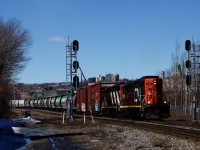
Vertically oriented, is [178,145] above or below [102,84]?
below

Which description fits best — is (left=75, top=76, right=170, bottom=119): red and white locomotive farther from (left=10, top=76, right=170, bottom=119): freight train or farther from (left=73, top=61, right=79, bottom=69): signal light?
(left=73, top=61, right=79, bottom=69): signal light

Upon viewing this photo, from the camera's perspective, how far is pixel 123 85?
42.3m

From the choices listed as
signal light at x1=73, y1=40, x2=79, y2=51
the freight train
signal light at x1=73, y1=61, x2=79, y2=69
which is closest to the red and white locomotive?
the freight train

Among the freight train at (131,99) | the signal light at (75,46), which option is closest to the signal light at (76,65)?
the signal light at (75,46)

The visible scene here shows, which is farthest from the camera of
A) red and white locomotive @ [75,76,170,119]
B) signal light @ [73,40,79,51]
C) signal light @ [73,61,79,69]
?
signal light @ [73,61,79,69]

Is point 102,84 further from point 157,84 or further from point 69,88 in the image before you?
point 157,84

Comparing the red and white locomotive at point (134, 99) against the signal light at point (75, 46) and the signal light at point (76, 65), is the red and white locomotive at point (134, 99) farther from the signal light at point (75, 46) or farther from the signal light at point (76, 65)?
the signal light at point (75, 46)

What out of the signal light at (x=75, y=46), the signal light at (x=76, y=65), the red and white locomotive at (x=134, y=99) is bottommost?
the red and white locomotive at (x=134, y=99)

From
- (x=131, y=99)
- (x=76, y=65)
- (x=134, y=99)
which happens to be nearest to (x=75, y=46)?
(x=76, y=65)

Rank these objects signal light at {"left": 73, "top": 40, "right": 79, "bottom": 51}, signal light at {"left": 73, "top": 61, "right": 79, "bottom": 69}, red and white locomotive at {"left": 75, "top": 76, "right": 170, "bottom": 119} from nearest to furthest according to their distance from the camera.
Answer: red and white locomotive at {"left": 75, "top": 76, "right": 170, "bottom": 119}
signal light at {"left": 73, "top": 40, "right": 79, "bottom": 51}
signal light at {"left": 73, "top": 61, "right": 79, "bottom": 69}

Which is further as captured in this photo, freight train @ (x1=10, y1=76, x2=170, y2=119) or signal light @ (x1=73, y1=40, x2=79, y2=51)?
signal light @ (x1=73, y1=40, x2=79, y2=51)

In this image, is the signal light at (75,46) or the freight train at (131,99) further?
the signal light at (75,46)

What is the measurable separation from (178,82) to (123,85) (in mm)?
43716

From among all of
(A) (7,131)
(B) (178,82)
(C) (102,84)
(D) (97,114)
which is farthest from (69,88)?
(B) (178,82)
